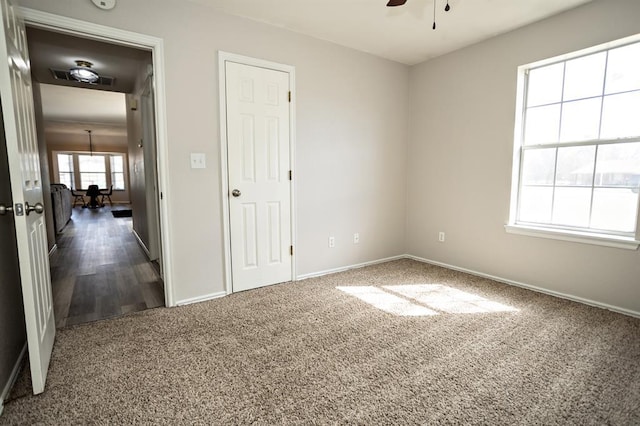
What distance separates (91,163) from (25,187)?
12.4 m

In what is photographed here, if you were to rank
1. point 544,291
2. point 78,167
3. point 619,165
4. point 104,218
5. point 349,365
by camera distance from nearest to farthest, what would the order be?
point 349,365
point 619,165
point 544,291
point 104,218
point 78,167

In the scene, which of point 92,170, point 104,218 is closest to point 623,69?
point 104,218

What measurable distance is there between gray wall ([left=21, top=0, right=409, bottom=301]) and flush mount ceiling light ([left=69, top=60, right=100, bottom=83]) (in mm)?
1815

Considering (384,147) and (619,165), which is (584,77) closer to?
(619,165)

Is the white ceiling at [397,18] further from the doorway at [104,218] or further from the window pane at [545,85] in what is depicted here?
the doorway at [104,218]

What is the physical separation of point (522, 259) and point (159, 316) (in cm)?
338

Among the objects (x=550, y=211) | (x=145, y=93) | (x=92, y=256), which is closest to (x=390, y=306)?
Result: (x=550, y=211)

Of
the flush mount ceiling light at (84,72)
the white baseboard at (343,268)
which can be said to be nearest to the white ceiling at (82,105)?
the flush mount ceiling light at (84,72)

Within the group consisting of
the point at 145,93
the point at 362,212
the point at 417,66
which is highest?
the point at 417,66

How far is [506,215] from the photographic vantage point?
10.7 ft

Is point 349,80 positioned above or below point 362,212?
above

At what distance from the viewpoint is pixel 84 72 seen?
3.90 metres

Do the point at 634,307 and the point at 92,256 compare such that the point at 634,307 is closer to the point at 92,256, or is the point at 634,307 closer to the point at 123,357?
the point at 123,357

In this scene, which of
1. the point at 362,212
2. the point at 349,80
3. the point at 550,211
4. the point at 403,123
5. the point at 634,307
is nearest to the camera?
the point at 634,307
